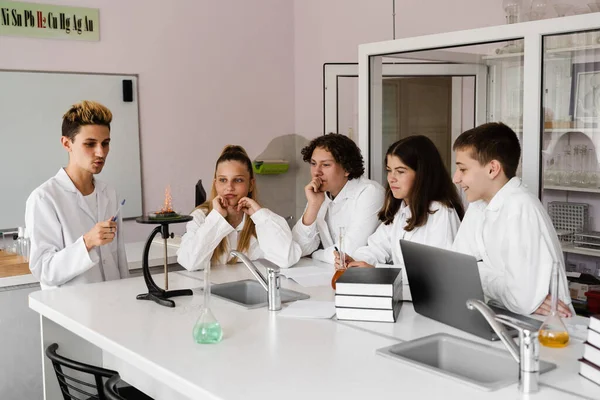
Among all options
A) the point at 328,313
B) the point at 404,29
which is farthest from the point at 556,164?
the point at 404,29

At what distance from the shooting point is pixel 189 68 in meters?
5.14

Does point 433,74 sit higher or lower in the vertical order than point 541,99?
higher

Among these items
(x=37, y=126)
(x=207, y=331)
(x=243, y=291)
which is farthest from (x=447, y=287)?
(x=37, y=126)

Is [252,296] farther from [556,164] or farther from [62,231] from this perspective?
[556,164]

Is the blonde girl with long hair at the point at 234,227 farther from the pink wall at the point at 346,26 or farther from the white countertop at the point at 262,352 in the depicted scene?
the pink wall at the point at 346,26

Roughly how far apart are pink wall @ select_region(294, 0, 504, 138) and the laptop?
105 inches

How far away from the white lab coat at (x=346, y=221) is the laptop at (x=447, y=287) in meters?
1.02

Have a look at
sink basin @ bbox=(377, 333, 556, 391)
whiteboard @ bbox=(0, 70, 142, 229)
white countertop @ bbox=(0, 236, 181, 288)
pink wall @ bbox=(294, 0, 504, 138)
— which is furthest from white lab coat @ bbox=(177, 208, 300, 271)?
pink wall @ bbox=(294, 0, 504, 138)

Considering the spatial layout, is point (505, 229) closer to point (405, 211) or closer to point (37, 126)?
point (405, 211)

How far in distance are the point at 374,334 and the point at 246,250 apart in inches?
52.7

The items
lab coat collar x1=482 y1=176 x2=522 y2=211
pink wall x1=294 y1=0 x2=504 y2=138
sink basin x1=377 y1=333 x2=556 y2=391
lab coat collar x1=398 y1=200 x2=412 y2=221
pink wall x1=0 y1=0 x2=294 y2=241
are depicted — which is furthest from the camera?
pink wall x1=0 y1=0 x2=294 y2=241

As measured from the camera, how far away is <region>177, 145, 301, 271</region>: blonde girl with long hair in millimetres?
2947

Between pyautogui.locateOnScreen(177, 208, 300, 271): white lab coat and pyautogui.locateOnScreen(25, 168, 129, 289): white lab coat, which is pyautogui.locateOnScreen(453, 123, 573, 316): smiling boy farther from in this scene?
pyautogui.locateOnScreen(25, 168, 129, 289): white lab coat

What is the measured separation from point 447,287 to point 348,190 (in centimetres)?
142
